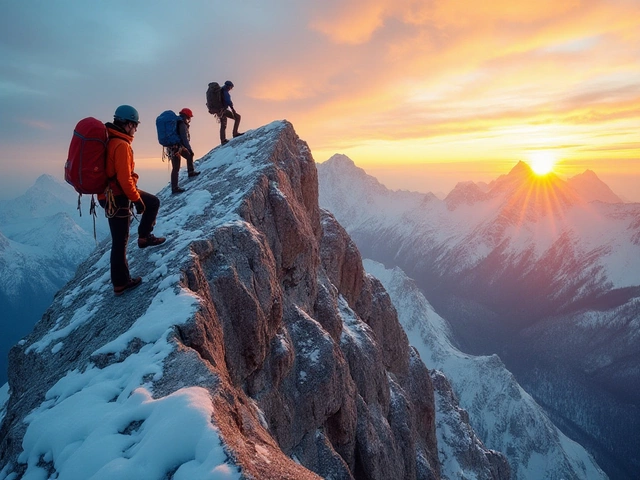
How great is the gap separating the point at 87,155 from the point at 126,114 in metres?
1.81

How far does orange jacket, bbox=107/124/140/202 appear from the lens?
1038 cm

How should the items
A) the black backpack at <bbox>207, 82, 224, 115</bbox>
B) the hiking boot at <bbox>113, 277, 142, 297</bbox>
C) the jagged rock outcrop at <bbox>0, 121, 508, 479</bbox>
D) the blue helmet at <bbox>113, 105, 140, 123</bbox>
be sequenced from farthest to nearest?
the black backpack at <bbox>207, 82, 224, 115</bbox> → the hiking boot at <bbox>113, 277, 142, 297</bbox> → the blue helmet at <bbox>113, 105, 140, 123</bbox> → the jagged rock outcrop at <bbox>0, 121, 508, 479</bbox>

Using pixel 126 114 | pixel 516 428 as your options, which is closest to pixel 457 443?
pixel 126 114

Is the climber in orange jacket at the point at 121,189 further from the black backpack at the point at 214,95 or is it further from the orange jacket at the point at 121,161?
the black backpack at the point at 214,95

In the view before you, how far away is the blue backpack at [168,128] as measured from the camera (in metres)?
19.7

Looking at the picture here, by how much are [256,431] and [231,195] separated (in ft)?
42.3

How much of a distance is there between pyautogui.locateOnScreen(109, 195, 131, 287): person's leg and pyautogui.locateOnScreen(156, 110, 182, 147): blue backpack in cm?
933

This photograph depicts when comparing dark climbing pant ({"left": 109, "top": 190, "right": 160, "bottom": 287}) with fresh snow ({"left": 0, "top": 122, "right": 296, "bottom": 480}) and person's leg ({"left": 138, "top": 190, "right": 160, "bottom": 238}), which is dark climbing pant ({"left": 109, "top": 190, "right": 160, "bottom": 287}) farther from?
fresh snow ({"left": 0, "top": 122, "right": 296, "bottom": 480})

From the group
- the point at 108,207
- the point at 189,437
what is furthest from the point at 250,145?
the point at 189,437

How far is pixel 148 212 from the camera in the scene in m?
13.6

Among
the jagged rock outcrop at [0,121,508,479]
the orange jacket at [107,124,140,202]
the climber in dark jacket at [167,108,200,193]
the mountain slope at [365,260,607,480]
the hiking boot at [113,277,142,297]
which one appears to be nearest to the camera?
the jagged rock outcrop at [0,121,508,479]

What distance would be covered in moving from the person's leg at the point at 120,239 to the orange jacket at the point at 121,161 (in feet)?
1.80

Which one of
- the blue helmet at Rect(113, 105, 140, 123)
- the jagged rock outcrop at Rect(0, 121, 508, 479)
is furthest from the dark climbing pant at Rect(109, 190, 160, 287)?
the blue helmet at Rect(113, 105, 140, 123)

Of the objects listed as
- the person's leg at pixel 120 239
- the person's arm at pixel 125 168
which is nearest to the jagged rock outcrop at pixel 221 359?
the person's leg at pixel 120 239
